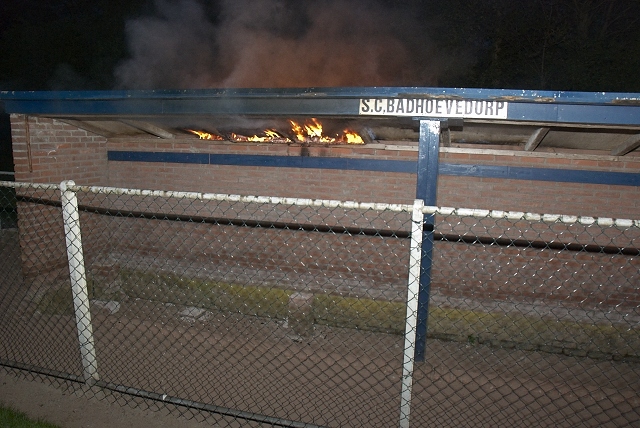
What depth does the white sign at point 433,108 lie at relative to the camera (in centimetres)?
407

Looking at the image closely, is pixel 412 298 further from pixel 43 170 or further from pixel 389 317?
pixel 43 170

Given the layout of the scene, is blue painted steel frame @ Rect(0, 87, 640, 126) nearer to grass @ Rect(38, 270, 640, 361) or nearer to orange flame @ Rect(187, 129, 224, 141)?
orange flame @ Rect(187, 129, 224, 141)

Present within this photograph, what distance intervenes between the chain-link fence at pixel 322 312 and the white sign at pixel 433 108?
1045 mm

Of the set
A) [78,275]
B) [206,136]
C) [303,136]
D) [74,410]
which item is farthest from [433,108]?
[74,410]

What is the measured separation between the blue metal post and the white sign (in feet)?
0.59

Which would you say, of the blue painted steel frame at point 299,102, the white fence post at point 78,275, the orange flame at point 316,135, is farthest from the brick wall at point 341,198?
the white fence post at point 78,275

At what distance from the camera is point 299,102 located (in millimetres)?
4590

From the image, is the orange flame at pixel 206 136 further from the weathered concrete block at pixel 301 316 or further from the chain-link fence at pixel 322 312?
the weathered concrete block at pixel 301 316

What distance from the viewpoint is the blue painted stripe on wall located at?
556 cm

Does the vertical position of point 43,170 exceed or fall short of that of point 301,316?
it exceeds it

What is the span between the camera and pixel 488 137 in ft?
18.1

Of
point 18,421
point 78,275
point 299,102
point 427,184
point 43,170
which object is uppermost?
point 299,102

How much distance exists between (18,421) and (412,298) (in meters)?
3.42

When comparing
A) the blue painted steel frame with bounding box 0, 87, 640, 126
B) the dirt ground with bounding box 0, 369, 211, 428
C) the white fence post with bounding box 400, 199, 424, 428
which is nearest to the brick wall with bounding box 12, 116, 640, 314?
the blue painted steel frame with bounding box 0, 87, 640, 126
